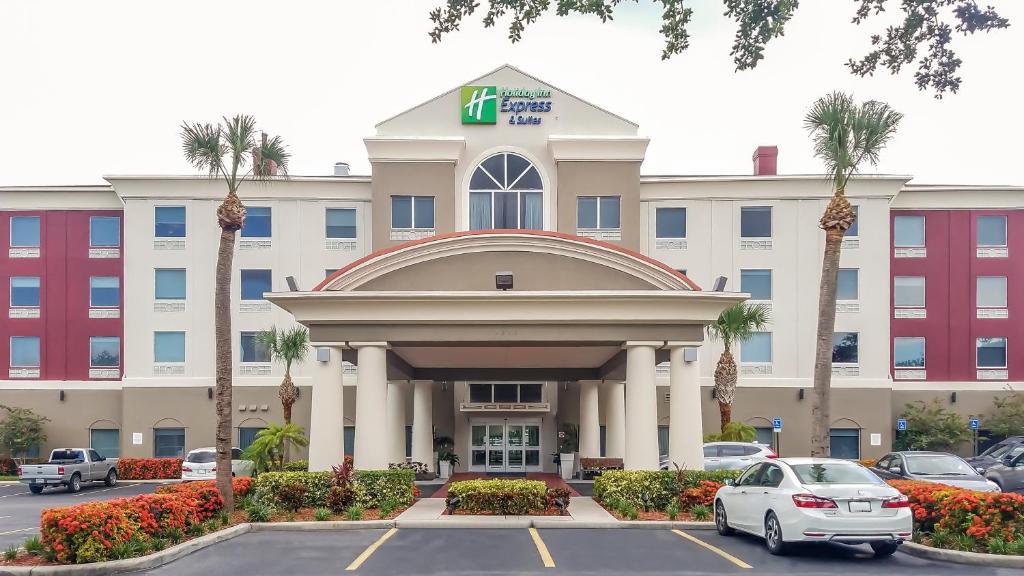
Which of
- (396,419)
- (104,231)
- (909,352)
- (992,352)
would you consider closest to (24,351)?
(104,231)

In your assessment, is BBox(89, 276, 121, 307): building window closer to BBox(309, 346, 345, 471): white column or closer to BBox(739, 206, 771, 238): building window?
BBox(309, 346, 345, 471): white column

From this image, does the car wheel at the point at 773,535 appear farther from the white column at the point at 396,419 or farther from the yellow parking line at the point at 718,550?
the white column at the point at 396,419

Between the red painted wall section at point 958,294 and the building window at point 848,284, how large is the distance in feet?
7.81

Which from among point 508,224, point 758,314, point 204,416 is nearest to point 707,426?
point 758,314

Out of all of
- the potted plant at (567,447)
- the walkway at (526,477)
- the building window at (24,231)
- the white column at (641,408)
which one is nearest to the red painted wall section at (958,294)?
the potted plant at (567,447)

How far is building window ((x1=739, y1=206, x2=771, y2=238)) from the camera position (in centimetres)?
3919

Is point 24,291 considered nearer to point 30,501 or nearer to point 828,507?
point 30,501

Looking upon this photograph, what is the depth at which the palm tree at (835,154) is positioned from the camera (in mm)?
20531

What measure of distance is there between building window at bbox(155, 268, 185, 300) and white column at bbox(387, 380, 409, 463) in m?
13.1

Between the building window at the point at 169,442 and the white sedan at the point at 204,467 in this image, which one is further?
the building window at the point at 169,442

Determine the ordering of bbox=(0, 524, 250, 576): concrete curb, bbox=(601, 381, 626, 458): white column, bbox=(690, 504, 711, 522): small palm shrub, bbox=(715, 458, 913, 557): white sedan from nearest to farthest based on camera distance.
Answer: bbox=(0, 524, 250, 576): concrete curb → bbox=(715, 458, 913, 557): white sedan → bbox=(690, 504, 711, 522): small palm shrub → bbox=(601, 381, 626, 458): white column

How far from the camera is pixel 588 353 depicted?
91.2 ft

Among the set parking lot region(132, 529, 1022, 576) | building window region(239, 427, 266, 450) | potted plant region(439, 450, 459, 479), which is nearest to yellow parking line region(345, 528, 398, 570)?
parking lot region(132, 529, 1022, 576)

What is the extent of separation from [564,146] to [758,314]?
10.4m
